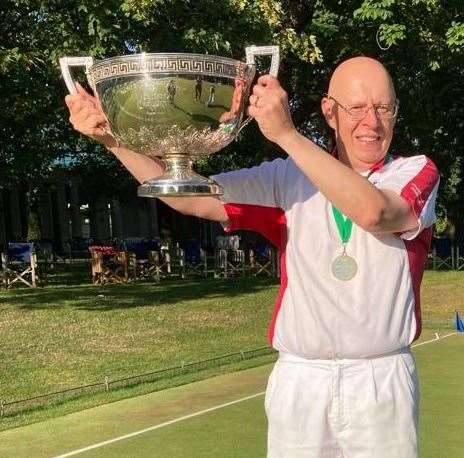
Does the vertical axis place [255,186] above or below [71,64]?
below

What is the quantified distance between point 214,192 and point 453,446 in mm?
3457

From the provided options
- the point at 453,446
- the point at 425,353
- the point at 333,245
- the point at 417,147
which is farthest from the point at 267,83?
the point at 417,147

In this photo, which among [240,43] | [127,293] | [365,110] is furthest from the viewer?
[127,293]

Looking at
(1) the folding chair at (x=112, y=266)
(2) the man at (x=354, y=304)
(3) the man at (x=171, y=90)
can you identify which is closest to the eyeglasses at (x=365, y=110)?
(2) the man at (x=354, y=304)

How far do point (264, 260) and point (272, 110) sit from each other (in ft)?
71.8

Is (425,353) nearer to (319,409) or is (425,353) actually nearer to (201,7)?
(201,7)

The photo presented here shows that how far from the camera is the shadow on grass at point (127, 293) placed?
1412cm

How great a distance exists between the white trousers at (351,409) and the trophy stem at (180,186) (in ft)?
1.89

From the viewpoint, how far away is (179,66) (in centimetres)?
229

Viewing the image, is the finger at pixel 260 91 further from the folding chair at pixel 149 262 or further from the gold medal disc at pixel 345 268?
the folding chair at pixel 149 262

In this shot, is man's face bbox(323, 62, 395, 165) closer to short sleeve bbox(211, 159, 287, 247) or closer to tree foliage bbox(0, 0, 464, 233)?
short sleeve bbox(211, 159, 287, 247)

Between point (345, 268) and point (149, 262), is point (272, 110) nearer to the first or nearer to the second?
point (345, 268)

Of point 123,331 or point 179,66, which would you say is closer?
point 179,66

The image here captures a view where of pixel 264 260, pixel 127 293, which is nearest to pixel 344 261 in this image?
pixel 127 293
